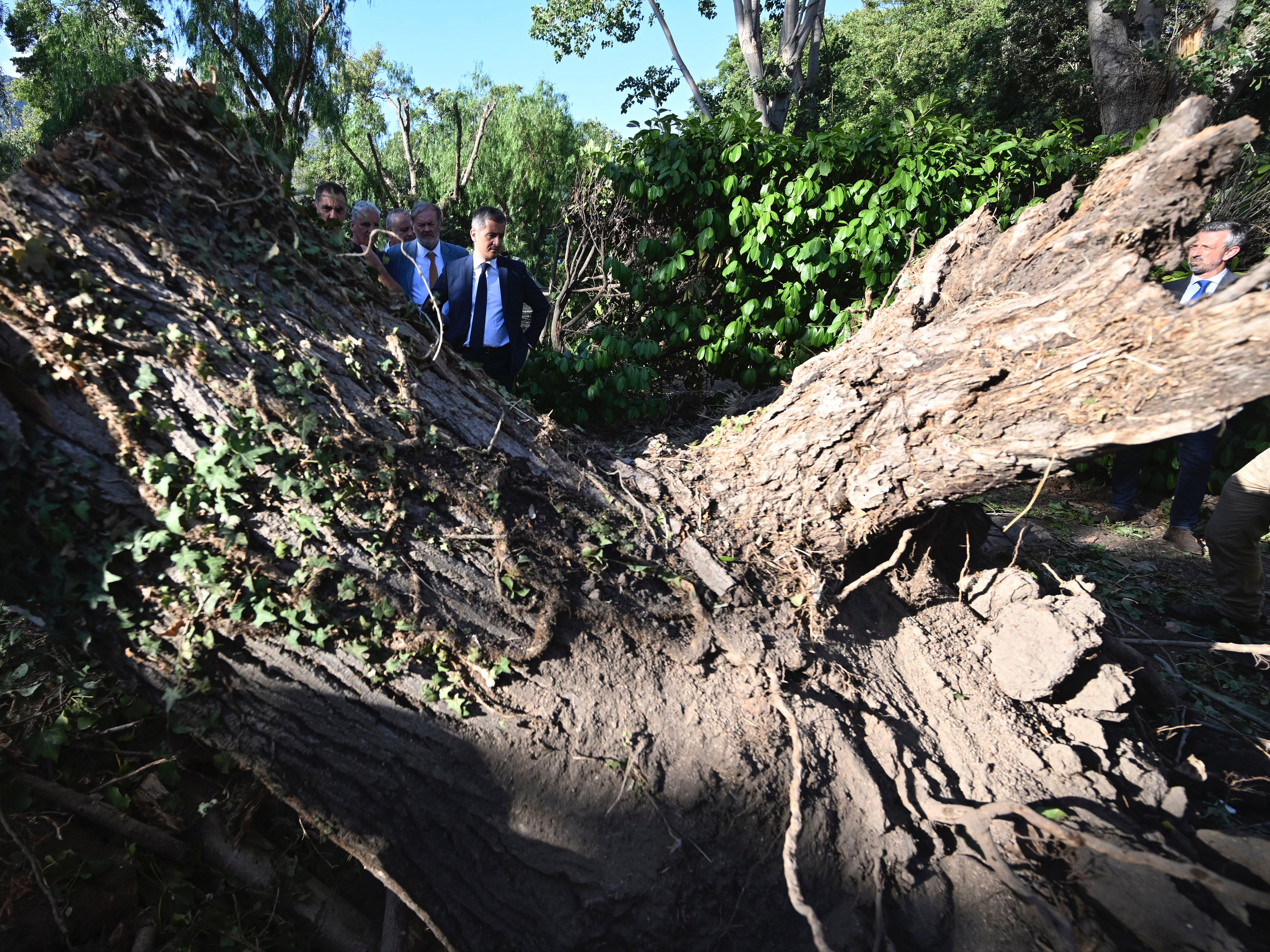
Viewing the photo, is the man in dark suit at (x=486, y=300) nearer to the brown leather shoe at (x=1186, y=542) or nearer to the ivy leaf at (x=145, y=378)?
the ivy leaf at (x=145, y=378)

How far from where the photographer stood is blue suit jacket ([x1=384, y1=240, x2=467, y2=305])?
12.4ft

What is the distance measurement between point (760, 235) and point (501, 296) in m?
1.80

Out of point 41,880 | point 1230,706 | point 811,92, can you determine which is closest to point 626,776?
point 41,880

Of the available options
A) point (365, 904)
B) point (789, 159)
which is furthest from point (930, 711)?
point (789, 159)

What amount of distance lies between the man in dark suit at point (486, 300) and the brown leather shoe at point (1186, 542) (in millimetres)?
4731

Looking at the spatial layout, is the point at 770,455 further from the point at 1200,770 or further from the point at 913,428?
the point at 1200,770

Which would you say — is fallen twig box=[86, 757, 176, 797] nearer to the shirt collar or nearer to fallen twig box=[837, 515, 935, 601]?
fallen twig box=[837, 515, 935, 601]

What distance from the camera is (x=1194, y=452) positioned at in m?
4.50

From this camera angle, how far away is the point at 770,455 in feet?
8.35

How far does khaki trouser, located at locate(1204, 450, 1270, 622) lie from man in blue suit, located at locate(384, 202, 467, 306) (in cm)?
453

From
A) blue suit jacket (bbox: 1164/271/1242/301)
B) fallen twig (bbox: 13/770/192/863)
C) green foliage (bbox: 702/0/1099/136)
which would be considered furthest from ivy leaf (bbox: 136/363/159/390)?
blue suit jacket (bbox: 1164/271/1242/301)

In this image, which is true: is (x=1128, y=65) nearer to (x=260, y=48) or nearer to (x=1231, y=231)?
(x=1231, y=231)

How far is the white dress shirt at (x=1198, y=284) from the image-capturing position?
4.24 m

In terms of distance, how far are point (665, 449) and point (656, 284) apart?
75.8 inches
